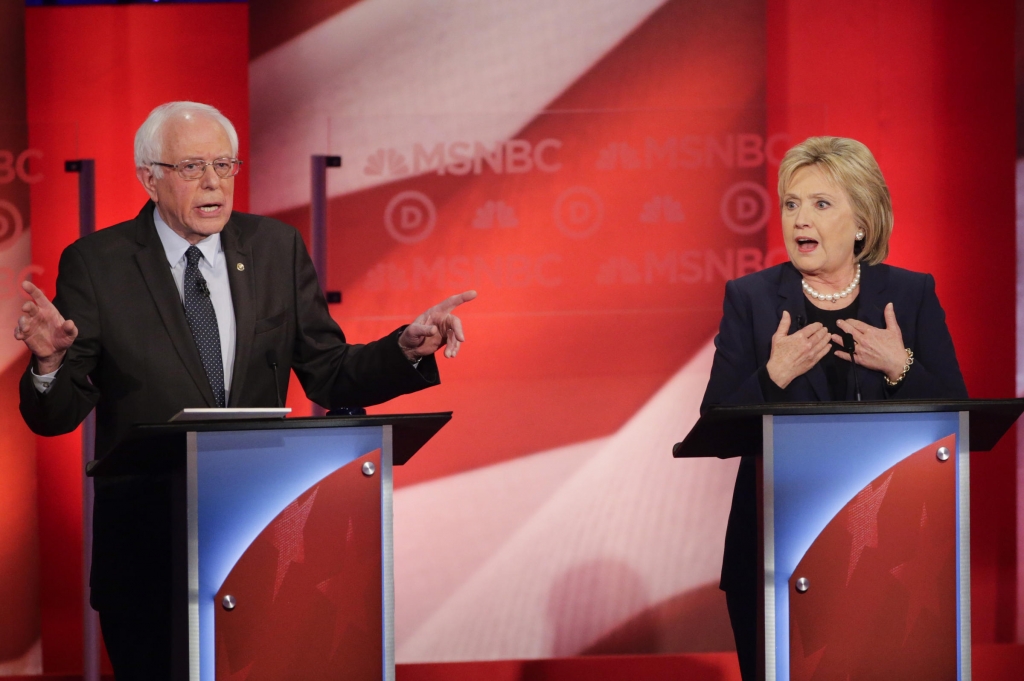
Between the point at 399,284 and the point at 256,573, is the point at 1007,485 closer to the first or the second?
the point at 399,284

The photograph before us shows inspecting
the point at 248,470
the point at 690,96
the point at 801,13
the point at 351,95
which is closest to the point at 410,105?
the point at 351,95

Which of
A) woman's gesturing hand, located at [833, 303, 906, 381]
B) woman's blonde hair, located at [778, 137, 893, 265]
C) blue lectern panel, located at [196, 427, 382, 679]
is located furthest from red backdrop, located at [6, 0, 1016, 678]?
Answer: blue lectern panel, located at [196, 427, 382, 679]

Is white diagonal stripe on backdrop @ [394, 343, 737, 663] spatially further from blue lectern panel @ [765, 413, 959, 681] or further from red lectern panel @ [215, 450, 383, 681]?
red lectern panel @ [215, 450, 383, 681]

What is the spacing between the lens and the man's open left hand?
7.68ft

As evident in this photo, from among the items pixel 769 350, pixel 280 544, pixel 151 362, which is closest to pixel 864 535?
pixel 769 350

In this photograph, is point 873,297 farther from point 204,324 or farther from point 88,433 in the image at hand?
point 88,433

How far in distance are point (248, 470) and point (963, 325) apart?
333 centimetres

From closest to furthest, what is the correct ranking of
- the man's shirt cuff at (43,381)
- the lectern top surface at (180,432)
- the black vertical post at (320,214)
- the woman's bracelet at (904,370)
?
the lectern top surface at (180,432) < the man's shirt cuff at (43,381) < the woman's bracelet at (904,370) < the black vertical post at (320,214)

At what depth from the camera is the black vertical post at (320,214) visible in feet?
13.2

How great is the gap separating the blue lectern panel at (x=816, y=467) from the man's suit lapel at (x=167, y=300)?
50.0 inches

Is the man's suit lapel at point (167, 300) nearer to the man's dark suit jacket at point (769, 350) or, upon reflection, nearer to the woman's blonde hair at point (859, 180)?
the man's dark suit jacket at point (769, 350)

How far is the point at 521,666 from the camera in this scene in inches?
166

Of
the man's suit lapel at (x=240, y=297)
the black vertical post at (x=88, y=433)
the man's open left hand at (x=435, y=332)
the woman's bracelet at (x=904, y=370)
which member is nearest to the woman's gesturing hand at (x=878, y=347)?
the woman's bracelet at (x=904, y=370)

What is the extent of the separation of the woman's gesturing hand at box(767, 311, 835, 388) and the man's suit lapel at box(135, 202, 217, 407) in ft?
4.32
